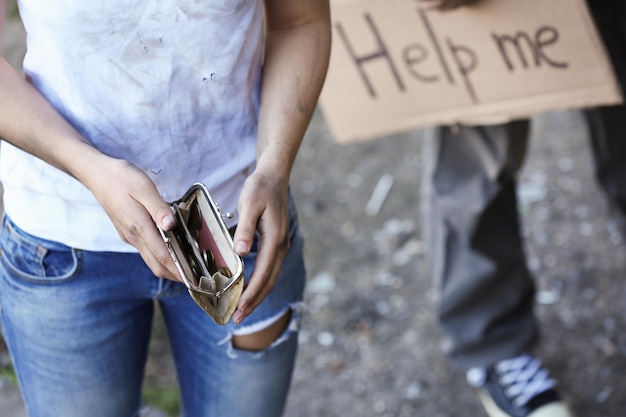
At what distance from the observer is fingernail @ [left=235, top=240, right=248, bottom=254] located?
111cm

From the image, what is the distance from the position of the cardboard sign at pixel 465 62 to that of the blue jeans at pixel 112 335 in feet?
2.30

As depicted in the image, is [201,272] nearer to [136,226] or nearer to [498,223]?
[136,226]

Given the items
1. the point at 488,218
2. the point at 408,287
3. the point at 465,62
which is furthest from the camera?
the point at 408,287

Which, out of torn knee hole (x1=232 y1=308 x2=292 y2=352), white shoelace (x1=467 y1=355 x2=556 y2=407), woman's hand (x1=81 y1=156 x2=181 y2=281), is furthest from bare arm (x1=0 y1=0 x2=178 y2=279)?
white shoelace (x1=467 y1=355 x2=556 y2=407)

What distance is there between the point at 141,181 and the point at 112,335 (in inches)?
13.5

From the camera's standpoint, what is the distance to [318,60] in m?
1.36

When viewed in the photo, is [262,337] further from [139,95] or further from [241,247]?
[139,95]

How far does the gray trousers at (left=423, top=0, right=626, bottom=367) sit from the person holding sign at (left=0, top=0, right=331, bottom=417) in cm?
85

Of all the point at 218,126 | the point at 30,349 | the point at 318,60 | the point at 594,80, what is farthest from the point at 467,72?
the point at 30,349

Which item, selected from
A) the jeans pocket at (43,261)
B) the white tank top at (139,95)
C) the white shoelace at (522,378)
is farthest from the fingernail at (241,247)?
the white shoelace at (522,378)

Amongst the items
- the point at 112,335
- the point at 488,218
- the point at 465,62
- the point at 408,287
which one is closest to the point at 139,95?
the point at 112,335

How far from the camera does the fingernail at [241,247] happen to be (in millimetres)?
1114

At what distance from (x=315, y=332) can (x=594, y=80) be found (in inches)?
50.0

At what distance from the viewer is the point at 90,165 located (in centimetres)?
115
